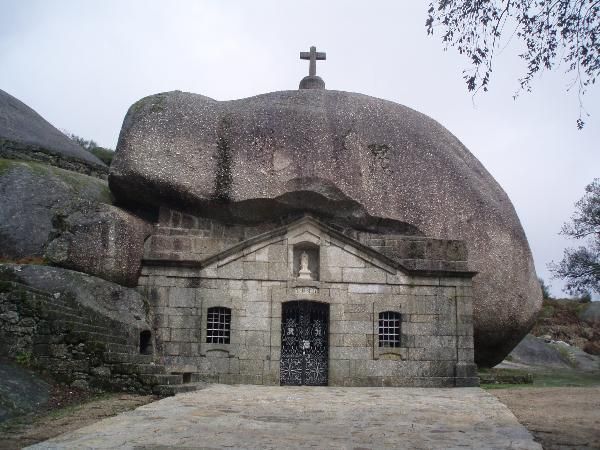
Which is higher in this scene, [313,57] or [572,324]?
[313,57]

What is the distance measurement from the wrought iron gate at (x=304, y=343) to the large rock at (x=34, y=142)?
29.9 ft

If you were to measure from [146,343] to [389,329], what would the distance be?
19.5ft

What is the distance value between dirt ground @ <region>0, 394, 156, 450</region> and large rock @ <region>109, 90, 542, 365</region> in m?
6.74

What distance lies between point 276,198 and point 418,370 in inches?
219

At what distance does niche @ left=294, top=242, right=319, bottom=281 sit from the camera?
1537 centimetres

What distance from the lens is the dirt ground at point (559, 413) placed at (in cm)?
698

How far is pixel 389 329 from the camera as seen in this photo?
602 inches

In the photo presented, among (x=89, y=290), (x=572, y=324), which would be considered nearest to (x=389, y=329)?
(x=89, y=290)

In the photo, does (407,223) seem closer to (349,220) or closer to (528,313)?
(349,220)

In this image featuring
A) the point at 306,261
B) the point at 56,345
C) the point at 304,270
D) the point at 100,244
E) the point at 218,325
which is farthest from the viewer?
the point at 306,261

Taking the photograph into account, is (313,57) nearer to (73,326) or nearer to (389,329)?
(389,329)

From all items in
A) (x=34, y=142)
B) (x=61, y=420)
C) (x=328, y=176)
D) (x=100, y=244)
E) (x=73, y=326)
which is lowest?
(x=61, y=420)

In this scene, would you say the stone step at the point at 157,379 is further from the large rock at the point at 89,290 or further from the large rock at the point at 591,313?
the large rock at the point at 591,313

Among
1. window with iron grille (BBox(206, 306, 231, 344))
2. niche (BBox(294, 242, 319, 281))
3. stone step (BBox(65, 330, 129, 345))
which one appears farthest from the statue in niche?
stone step (BBox(65, 330, 129, 345))
